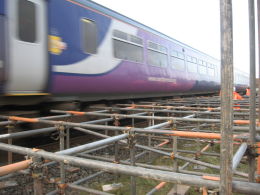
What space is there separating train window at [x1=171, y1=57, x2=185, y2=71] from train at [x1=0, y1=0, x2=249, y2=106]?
1.05 meters

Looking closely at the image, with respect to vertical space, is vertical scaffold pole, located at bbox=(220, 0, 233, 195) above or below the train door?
below

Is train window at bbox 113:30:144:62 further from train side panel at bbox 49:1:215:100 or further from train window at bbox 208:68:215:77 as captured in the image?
train window at bbox 208:68:215:77

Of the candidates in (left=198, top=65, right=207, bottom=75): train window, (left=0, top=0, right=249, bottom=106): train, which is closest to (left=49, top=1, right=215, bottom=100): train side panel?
(left=0, top=0, right=249, bottom=106): train

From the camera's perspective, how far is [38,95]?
15.5ft

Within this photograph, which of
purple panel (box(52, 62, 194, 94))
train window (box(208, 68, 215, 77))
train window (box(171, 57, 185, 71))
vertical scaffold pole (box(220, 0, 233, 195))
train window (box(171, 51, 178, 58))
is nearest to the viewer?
vertical scaffold pole (box(220, 0, 233, 195))

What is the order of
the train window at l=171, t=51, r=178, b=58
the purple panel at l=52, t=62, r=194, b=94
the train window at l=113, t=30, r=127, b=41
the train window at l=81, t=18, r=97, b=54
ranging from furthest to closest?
the train window at l=171, t=51, r=178, b=58 → the train window at l=113, t=30, r=127, b=41 → the train window at l=81, t=18, r=97, b=54 → the purple panel at l=52, t=62, r=194, b=94

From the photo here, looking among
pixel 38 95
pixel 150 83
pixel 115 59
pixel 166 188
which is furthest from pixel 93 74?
pixel 166 188

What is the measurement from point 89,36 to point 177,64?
490cm

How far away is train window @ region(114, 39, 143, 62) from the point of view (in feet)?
20.9

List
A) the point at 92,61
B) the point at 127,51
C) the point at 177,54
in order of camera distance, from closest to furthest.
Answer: the point at 92,61 < the point at 127,51 < the point at 177,54

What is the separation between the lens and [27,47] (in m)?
4.41

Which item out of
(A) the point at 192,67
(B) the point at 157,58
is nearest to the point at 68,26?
(B) the point at 157,58

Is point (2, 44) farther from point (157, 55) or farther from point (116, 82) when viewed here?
point (157, 55)

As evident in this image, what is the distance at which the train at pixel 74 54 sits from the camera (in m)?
4.25
